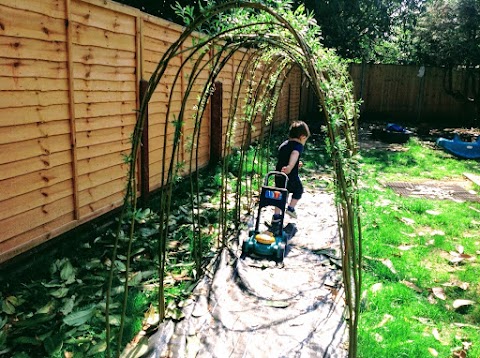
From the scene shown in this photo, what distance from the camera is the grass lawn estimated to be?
285cm

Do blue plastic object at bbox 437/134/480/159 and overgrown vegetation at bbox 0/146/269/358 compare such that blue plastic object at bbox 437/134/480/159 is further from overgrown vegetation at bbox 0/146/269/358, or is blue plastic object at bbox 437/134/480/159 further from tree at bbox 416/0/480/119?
overgrown vegetation at bbox 0/146/269/358

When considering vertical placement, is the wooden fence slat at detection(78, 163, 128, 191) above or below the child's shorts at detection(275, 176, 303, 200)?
above

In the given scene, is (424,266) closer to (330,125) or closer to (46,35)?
(330,125)

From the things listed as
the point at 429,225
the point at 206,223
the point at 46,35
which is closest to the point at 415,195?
the point at 429,225

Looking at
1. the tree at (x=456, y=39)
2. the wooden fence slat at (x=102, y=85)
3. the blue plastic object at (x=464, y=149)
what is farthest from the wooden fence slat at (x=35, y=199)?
the tree at (x=456, y=39)

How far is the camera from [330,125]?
192 cm

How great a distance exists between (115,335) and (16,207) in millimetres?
1317

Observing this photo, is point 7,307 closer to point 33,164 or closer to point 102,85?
point 33,164

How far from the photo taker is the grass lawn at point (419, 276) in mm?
2848

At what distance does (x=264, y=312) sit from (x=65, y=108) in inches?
95.0

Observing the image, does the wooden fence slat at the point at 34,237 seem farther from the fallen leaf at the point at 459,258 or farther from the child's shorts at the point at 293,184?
the fallen leaf at the point at 459,258

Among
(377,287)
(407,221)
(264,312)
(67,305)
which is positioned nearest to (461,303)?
(377,287)

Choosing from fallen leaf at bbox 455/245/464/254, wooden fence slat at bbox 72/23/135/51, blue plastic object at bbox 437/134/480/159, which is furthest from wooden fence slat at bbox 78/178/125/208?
blue plastic object at bbox 437/134/480/159

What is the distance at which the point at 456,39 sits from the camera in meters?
17.7
